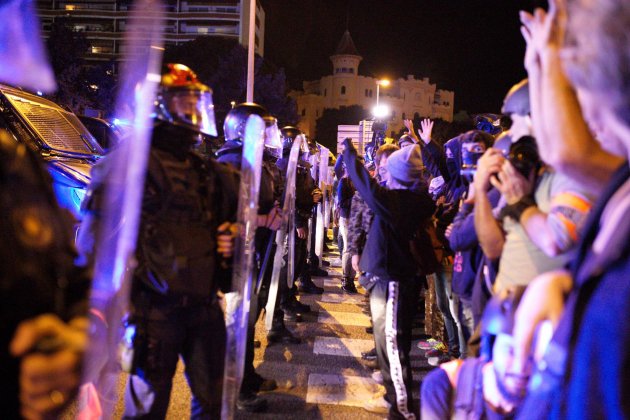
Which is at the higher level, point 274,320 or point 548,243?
point 548,243

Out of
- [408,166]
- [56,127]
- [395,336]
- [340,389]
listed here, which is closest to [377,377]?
[340,389]

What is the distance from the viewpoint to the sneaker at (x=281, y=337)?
6.07 m

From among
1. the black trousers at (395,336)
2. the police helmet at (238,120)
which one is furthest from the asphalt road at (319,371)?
the police helmet at (238,120)

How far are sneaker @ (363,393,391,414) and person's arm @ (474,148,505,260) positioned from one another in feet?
7.55

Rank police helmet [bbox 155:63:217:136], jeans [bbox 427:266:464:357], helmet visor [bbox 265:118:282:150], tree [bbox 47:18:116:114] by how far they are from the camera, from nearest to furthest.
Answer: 1. police helmet [bbox 155:63:217:136]
2. helmet visor [bbox 265:118:282:150]
3. jeans [bbox 427:266:464:357]
4. tree [bbox 47:18:116:114]

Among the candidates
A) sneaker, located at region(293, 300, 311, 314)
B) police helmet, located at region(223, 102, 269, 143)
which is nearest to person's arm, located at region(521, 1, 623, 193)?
police helmet, located at region(223, 102, 269, 143)

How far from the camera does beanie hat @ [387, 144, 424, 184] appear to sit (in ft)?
13.1

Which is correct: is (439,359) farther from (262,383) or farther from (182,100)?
(182,100)

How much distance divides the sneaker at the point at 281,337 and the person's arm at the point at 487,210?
13.2 feet

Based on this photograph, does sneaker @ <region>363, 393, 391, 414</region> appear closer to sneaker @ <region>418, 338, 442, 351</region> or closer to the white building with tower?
sneaker @ <region>418, 338, 442, 351</region>

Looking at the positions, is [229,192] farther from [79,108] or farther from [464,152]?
[79,108]

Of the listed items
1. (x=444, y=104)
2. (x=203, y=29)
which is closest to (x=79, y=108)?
(x=203, y=29)

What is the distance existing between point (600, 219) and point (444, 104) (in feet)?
366

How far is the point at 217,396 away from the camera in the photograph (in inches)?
108
